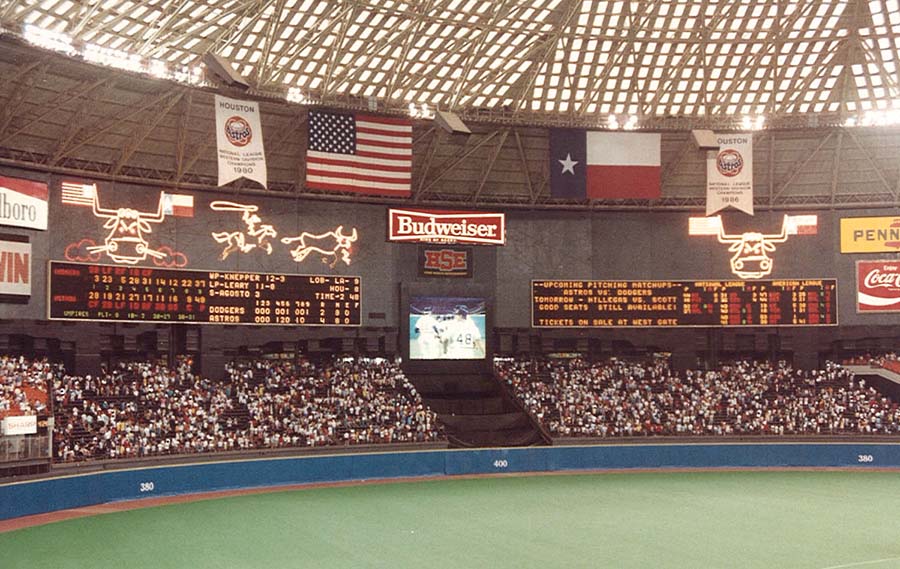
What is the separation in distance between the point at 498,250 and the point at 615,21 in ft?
42.5

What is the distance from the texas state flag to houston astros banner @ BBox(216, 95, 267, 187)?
490 inches

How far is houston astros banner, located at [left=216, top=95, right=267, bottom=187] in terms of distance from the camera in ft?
107

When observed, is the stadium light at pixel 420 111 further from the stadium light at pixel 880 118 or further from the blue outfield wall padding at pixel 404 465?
the stadium light at pixel 880 118

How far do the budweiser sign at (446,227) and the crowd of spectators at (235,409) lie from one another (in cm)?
660

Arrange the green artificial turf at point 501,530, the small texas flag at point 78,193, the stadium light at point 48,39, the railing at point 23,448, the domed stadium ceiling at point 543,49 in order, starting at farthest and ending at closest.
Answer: the small texas flag at point 78,193
the domed stadium ceiling at point 543,49
the railing at point 23,448
the stadium light at point 48,39
the green artificial turf at point 501,530

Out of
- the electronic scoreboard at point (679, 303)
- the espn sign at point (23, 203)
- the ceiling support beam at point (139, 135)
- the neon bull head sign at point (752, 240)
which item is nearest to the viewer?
the espn sign at point (23, 203)

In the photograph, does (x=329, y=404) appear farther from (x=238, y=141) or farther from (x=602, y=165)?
(x=602, y=165)

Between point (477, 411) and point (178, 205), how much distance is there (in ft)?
57.0

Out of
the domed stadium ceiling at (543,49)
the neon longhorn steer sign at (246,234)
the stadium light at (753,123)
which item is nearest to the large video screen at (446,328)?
the neon longhorn steer sign at (246,234)

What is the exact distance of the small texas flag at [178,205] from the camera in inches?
1597

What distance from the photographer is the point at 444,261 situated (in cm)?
4706

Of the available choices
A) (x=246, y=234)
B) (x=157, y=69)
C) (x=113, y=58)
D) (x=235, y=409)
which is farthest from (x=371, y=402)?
(x=113, y=58)

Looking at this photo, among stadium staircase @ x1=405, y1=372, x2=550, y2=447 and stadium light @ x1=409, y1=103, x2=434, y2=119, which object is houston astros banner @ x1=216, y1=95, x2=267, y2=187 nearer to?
stadium light @ x1=409, y1=103, x2=434, y2=119

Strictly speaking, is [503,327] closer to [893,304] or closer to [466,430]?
[466,430]
